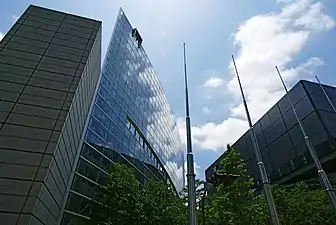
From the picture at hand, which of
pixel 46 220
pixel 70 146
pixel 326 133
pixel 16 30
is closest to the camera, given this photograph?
pixel 46 220

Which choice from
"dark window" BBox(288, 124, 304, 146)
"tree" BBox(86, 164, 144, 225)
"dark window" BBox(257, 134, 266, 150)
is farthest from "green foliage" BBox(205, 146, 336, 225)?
"dark window" BBox(257, 134, 266, 150)

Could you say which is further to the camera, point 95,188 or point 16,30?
point 95,188

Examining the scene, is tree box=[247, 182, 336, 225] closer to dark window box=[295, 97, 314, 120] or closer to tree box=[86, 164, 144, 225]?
tree box=[86, 164, 144, 225]

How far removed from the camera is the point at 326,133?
23.9m

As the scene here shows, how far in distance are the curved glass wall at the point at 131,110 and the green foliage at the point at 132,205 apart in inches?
167

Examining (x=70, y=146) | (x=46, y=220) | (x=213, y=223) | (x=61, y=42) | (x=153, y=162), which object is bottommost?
(x=46, y=220)

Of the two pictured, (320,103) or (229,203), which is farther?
(320,103)

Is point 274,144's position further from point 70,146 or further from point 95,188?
point 70,146

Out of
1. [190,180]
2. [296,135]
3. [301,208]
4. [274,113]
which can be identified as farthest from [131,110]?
[190,180]

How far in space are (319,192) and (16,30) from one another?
2062cm

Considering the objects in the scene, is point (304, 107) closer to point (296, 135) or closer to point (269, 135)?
point (296, 135)

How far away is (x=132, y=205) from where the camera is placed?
15.4 meters

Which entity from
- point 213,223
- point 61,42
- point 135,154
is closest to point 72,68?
point 61,42

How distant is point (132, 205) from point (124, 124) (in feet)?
39.6
